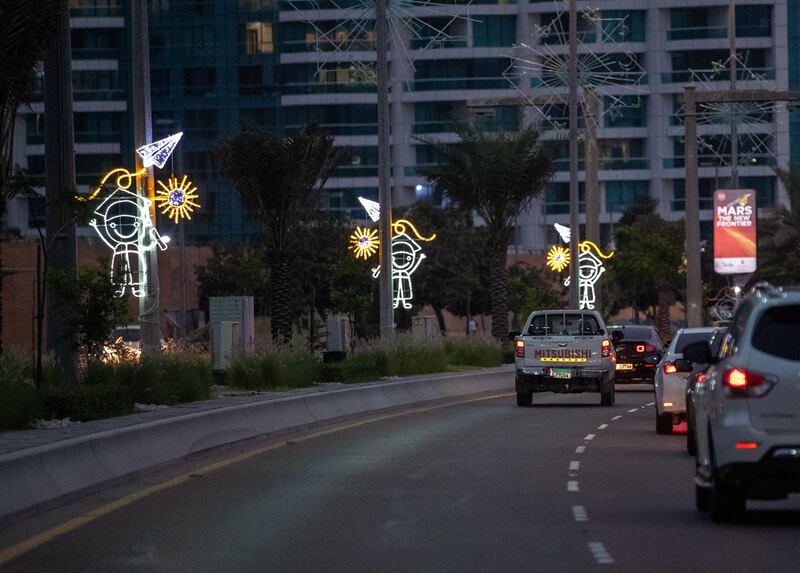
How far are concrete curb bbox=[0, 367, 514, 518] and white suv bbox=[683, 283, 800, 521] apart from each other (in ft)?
20.4

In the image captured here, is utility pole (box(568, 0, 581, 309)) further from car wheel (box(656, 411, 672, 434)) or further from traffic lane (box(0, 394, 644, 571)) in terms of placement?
traffic lane (box(0, 394, 644, 571))

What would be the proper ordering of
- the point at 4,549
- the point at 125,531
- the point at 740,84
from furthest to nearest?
1. the point at 740,84
2. the point at 125,531
3. the point at 4,549

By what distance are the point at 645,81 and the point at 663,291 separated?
3287 centimetres

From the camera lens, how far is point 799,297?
45.8 ft

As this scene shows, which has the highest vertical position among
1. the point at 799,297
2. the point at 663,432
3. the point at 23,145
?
the point at 23,145

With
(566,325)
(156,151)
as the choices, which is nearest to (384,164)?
(566,325)

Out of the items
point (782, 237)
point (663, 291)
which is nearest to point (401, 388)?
point (782, 237)

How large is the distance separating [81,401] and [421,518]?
9.17 m

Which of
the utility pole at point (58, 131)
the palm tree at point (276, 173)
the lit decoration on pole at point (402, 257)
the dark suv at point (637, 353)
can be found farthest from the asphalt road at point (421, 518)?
the lit decoration on pole at point (402, 257)

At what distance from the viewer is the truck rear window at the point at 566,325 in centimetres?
3891

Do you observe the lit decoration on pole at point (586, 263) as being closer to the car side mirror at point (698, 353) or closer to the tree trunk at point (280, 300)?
the tree trunk at point (280, 300)

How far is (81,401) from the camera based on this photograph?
2347 centimetres

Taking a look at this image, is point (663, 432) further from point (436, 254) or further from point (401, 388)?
point (436, 254)

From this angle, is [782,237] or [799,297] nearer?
[799,297]
